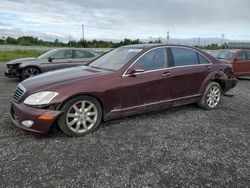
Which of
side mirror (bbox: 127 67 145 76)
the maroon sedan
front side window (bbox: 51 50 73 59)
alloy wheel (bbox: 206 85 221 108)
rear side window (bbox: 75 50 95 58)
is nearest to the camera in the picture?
the maroon sedan

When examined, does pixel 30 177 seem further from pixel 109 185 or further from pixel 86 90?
pixel 86 90

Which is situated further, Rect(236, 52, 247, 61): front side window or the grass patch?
the grass patch

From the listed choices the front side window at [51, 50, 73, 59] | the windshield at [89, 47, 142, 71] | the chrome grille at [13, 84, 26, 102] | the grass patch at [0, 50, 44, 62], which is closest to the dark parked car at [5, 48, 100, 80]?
the front side window at [51, 50, 73, 59]

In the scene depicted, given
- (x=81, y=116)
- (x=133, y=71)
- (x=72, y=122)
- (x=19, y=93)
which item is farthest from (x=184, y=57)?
(x=19, y=93)

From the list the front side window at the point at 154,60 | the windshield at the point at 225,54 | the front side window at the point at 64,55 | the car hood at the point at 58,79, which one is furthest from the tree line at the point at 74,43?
the car hood at the point at 58,79

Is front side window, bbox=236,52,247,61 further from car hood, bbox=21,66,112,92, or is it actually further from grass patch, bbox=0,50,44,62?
grass patch, bbox=0,50,44,62

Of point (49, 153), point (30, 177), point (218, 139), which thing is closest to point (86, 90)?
point (49, 153)

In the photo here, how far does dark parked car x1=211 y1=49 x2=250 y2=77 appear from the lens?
9.62 meters

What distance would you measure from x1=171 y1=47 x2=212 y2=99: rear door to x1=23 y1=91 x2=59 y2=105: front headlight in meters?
2.39

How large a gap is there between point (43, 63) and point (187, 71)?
6048mm

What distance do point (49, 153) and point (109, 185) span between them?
1116 mm

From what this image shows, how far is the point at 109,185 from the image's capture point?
2.50 metres

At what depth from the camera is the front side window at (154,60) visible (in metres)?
4.29

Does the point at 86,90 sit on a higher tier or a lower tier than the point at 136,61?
lower
